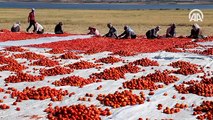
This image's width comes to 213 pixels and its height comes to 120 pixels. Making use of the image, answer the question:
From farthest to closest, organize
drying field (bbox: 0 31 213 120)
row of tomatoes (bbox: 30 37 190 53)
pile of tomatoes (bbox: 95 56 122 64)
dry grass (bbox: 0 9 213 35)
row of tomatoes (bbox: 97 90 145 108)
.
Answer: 1. dry grass (bbox: 0 9 213 35)
2. row of tomatoes (bbox: 30 37 190 53)
3. pile of tomatoes (bbox: 95 56 122 64)
4. row of tomatoes (bbox: 97 90 145 108)
5. drying field (bbox: 0 31 213 120)

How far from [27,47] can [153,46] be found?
7.98 m

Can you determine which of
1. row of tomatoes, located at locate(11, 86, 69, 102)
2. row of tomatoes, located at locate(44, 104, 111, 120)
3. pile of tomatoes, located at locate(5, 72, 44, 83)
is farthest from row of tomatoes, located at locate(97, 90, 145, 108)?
pile of tomatoes, located at locate(5, 72, 44, 83)

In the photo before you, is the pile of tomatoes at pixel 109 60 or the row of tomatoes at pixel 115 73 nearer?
the row of tomatoes at pixel 115 73

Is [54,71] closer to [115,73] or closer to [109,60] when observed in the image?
[115,73]

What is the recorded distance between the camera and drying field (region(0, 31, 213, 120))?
12320 millimetres

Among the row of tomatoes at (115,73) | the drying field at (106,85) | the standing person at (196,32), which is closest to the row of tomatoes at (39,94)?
the drying field at (106,85)

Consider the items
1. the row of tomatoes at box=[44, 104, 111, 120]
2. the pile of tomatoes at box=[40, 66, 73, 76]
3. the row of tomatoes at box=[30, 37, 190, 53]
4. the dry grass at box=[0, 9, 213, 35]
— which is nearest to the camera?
the row of tomatoes at box=[44, 104, 111, 120]

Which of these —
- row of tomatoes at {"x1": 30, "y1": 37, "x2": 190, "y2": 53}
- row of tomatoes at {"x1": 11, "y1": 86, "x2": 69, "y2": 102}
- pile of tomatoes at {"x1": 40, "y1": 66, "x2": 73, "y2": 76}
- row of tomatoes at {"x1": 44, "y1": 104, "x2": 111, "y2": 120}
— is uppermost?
row of tomatoes at {"x1": 44, "y1": 104, "x2": 111, "y2": 120}

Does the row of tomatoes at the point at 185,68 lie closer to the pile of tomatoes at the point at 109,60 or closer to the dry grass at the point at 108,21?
the pile of tomatoes at the point at 109,60

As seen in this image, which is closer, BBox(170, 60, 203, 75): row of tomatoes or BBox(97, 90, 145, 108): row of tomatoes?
BBox(97, 90, 145, 108): row of tomatoes

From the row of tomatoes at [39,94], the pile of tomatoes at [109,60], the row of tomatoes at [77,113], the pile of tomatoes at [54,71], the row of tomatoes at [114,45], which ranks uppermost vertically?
the row of tomatoes at [77,113]

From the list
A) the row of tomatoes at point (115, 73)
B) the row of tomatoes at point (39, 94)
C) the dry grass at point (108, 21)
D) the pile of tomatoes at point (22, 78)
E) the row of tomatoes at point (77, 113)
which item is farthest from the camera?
the dry grass at point (108, 21)

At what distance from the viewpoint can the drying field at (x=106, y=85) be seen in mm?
12320

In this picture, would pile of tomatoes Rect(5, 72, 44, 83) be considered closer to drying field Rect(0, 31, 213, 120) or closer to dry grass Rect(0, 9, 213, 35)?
drying field Rect(0, 31, 213, 120)
